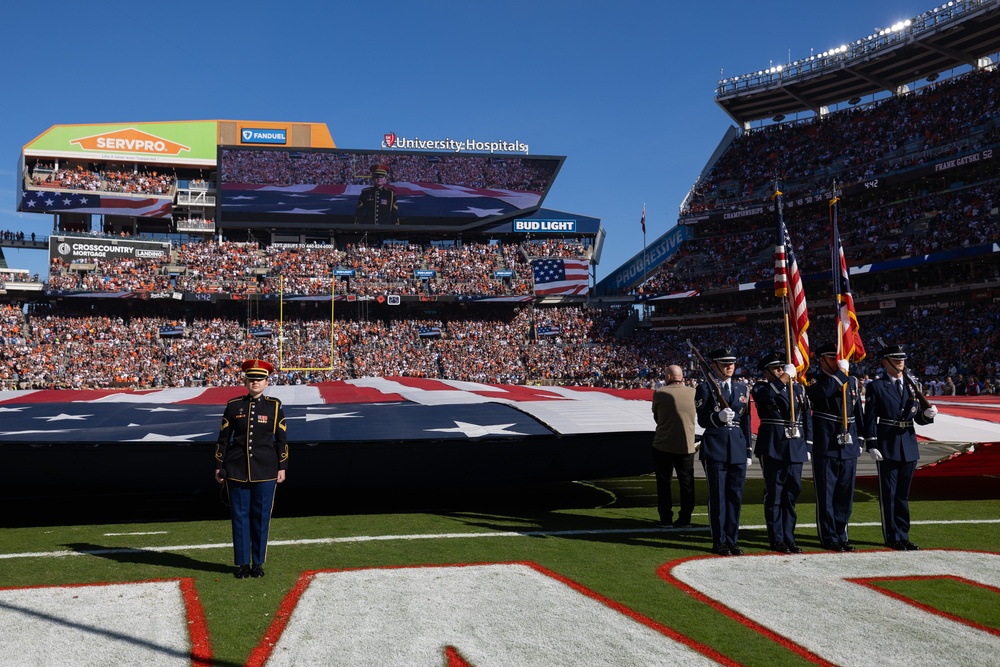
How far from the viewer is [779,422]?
6.50 m

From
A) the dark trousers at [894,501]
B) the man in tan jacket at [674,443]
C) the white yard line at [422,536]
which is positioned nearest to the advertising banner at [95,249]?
the white yard line at [422,536]

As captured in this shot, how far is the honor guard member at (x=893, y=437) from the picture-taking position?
6.38 metres

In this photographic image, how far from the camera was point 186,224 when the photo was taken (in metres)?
51.0

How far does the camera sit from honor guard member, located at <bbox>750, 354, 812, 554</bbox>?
632 cm

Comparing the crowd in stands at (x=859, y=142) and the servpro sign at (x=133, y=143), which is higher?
the servpro sign at (x=133, y=143)

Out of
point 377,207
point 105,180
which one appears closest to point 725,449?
point 377,207

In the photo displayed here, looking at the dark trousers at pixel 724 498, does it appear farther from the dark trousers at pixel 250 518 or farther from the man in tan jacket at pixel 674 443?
the dark trousers at pixel 250 518

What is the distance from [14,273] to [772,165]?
49.2m

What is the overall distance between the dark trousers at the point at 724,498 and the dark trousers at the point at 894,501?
1343 millimetres

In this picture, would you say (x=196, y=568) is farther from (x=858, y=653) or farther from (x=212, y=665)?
(x=858, y=653)

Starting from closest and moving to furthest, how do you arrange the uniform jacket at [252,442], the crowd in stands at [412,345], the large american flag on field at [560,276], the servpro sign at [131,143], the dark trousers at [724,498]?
the uniform jacket at [252,442] < the dark trousers at [724,498] < the crowd in stands at [412,345] < the large american flag on field at [560,276] < the servpro sign at [131,143]

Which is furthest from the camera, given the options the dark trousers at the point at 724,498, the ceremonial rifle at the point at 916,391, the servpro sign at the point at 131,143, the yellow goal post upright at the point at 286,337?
the servpro sign at the point at 131,143

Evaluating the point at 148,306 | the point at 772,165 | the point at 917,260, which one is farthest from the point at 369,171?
the point at 917,260

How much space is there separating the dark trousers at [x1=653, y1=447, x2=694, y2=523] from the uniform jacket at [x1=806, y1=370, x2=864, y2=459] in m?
1.33
